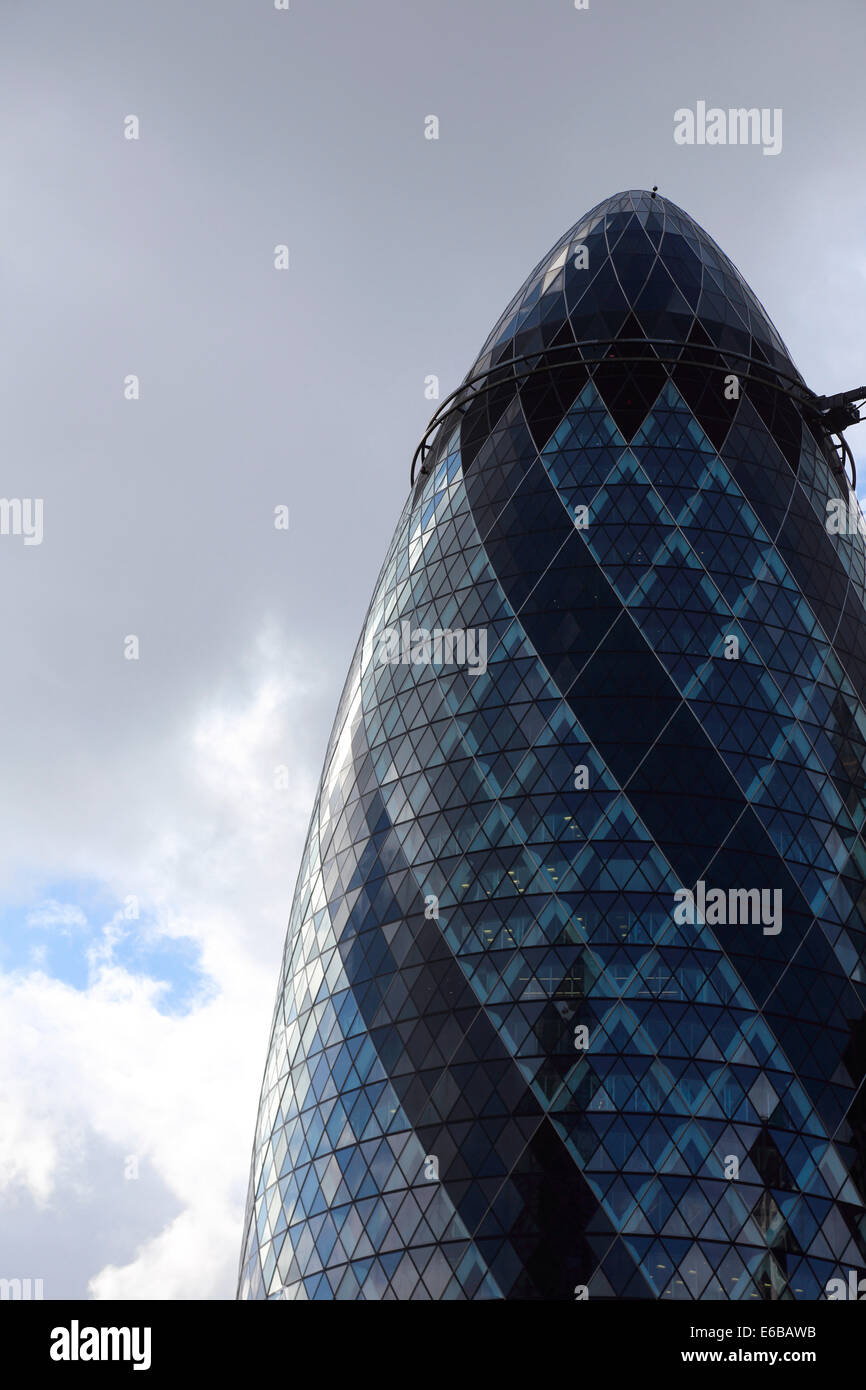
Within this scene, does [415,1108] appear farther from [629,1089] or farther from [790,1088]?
[790,1088]

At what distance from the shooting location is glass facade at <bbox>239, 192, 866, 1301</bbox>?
47969 millimetres

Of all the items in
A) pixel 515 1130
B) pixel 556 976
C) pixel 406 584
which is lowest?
pixel 515 1130

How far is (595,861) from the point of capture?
173 feet

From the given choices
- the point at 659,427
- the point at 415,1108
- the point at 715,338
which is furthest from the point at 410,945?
the point at 715,338

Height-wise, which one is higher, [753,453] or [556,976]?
[753,453]

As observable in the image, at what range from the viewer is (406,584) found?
64.3 metres

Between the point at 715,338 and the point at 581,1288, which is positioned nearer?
the point at 581,1288

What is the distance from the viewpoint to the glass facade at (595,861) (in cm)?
4797
